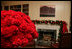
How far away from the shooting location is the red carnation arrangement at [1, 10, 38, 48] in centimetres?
39

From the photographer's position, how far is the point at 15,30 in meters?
0.40

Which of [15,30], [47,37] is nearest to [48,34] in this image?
[47,37]

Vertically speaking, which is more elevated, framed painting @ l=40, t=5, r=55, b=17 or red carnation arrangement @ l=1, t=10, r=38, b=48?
framed painting @ l=40, t=5, r=55, b=17

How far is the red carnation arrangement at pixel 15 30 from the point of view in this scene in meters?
0.39

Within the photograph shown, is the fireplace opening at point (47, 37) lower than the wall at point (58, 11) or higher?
lower

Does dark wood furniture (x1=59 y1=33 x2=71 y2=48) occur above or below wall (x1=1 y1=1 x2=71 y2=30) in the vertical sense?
below

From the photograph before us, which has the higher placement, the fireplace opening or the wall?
the wall

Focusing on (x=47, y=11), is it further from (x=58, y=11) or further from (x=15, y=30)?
(x=15, y=30)

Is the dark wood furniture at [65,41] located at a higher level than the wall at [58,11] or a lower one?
lower

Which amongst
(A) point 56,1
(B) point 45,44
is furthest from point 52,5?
(B) point 45,44

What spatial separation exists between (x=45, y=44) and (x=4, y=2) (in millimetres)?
280

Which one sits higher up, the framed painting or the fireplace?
the framed painting

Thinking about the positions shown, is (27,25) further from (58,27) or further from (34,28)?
(58,27)

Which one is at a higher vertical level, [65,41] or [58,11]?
[58,11]
